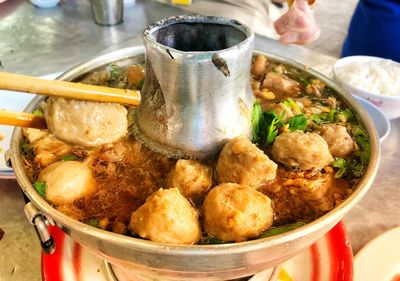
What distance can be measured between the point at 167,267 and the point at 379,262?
44.1 inches

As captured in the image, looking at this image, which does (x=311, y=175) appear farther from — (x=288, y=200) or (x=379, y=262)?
(x=379, y=262)

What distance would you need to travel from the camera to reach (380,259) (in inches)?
70.1

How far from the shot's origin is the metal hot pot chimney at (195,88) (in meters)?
1.26

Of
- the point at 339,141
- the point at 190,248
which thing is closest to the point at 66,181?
the point at 190,248

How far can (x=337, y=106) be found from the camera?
5.55 feet

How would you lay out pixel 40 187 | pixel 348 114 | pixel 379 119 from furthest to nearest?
pixel 379 119 < pixel 348 114 < pixel 40 187

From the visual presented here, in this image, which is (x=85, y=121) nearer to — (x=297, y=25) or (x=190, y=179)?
(x=190, y=179)

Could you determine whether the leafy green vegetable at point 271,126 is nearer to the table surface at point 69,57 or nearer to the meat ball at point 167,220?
the meat ball at point 167,220

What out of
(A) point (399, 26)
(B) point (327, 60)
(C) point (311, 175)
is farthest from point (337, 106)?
(A) point (399, 26)

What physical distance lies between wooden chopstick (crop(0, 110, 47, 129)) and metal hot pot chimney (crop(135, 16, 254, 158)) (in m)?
0.34

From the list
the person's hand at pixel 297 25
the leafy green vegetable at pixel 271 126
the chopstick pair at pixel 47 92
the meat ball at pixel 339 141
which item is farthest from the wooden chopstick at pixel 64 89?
the person's hand at pixel 297 25

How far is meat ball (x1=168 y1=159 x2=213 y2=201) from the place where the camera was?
4.21 feet

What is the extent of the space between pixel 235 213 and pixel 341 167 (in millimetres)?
492

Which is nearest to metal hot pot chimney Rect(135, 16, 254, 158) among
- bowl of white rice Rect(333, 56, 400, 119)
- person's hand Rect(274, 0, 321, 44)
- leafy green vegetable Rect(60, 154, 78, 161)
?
leafy green vegetable Rect(60, 154, 78, 161)
